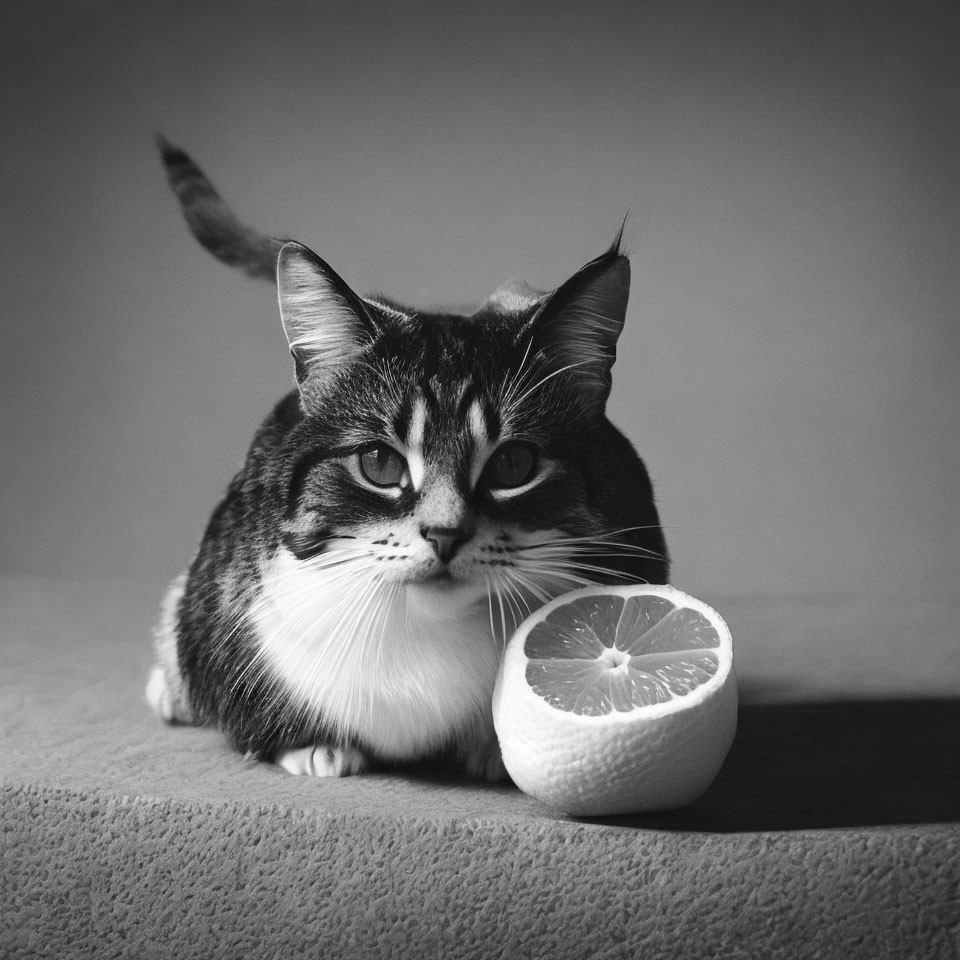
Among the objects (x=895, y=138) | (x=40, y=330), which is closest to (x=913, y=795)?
(x=895, y=138)

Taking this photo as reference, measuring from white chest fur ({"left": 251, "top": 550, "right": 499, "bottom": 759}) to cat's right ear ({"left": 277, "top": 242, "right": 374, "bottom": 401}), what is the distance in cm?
16

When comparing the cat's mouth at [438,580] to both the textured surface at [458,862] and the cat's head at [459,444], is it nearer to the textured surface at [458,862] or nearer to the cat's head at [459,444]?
the cat's head at [459,444]

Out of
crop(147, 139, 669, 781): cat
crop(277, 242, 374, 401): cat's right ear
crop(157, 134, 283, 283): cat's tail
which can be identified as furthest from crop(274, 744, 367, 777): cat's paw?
crop(157, 134, 283, 283): cat's tail

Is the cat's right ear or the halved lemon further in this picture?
the cat's right ear

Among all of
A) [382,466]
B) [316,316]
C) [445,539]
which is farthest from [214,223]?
[445,539]

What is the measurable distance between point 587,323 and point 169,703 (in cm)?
56

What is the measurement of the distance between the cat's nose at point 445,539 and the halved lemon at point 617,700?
9cm

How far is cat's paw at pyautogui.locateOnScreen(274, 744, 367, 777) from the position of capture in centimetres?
95

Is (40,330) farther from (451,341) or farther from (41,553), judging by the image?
(451,341)

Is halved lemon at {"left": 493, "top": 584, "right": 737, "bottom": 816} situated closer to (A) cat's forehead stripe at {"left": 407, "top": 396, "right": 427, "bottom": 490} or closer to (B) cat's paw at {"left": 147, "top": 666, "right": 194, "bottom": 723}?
(A) cat's forehead stripe at {"left": 407, "top": 396, "right": 427, "bottom": 490}

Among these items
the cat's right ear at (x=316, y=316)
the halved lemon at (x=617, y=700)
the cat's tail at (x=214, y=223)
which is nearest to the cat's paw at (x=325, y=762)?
the halved lemon at (x=617, y=700)

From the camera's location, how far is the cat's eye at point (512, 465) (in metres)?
0.87

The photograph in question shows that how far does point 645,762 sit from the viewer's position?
29.6 inches

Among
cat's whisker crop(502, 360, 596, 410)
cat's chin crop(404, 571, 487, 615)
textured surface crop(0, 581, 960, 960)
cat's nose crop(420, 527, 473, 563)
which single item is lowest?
textured surface crop(0, 581, 960, 960)
